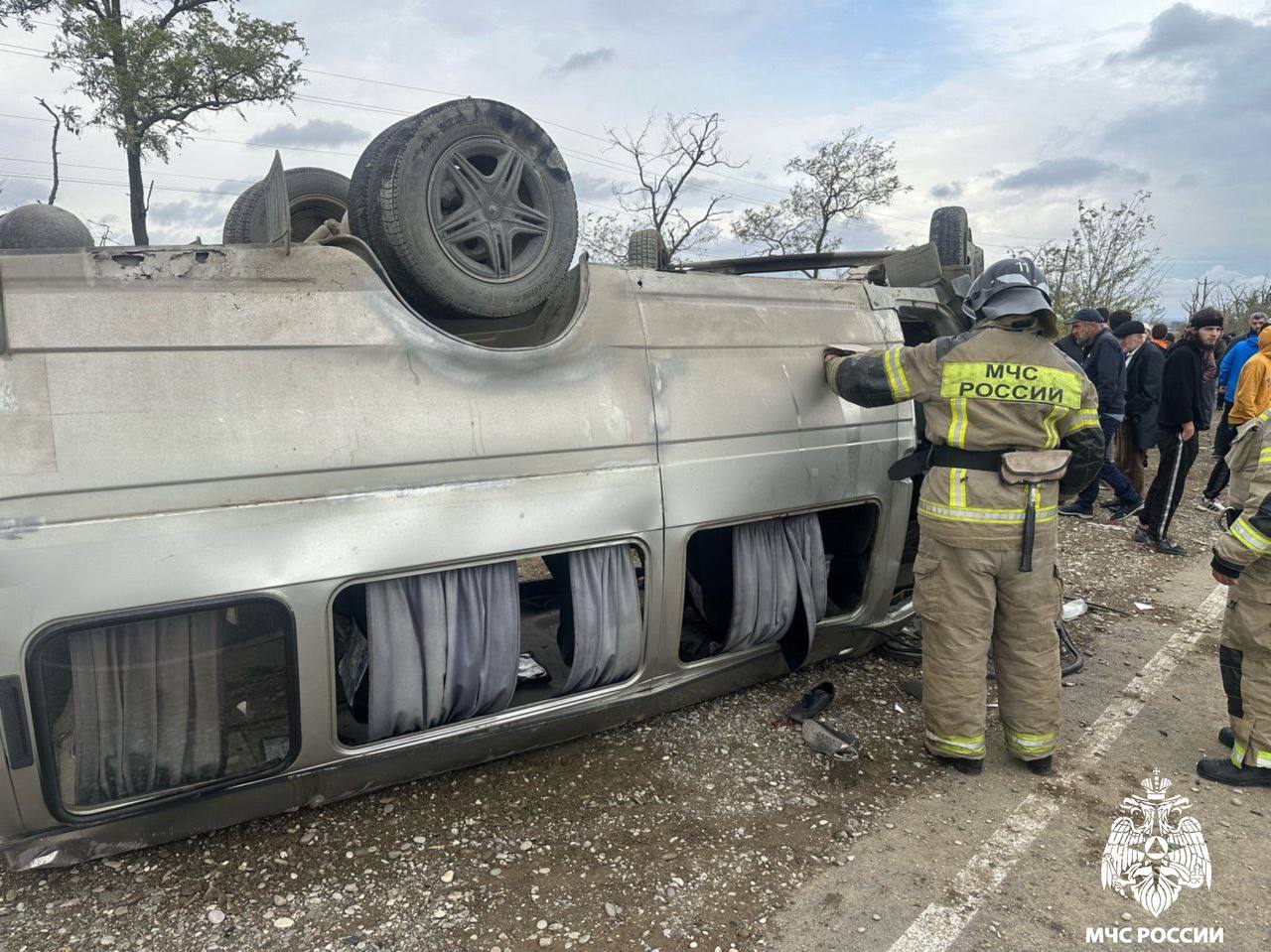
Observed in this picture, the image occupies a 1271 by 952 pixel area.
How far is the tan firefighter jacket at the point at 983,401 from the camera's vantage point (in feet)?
9.62

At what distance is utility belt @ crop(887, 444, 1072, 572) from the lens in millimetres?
2916

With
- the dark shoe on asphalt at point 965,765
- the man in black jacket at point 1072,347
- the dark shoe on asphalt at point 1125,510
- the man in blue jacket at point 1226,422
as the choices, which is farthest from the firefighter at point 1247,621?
the man in blue jacket at point 1226,422

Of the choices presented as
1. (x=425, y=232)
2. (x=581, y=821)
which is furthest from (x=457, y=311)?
(x=581, y=821)

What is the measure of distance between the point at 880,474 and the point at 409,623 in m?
2.06

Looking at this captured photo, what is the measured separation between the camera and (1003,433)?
9.65ft

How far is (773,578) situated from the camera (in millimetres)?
3123

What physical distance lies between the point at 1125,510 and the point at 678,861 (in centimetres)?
633

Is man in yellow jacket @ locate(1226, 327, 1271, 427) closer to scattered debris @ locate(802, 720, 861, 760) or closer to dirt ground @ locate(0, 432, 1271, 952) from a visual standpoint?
dirt ground @ locate(0, 432, 1271, 952)

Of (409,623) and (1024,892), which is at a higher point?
(409,623)

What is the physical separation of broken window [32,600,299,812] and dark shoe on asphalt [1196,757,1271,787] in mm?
3278

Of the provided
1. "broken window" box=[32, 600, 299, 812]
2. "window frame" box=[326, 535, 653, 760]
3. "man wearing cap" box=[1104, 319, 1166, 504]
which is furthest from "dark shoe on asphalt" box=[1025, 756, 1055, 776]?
"man wearing cap" box=[1104, 319, 1166, 504]

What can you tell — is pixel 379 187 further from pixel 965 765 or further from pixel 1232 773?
pixel 1232 773

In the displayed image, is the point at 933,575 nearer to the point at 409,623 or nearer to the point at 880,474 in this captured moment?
the point at 880,474

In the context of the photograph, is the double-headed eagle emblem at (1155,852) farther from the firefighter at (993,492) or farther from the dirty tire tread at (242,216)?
the dirty tire tread at (242,216)
